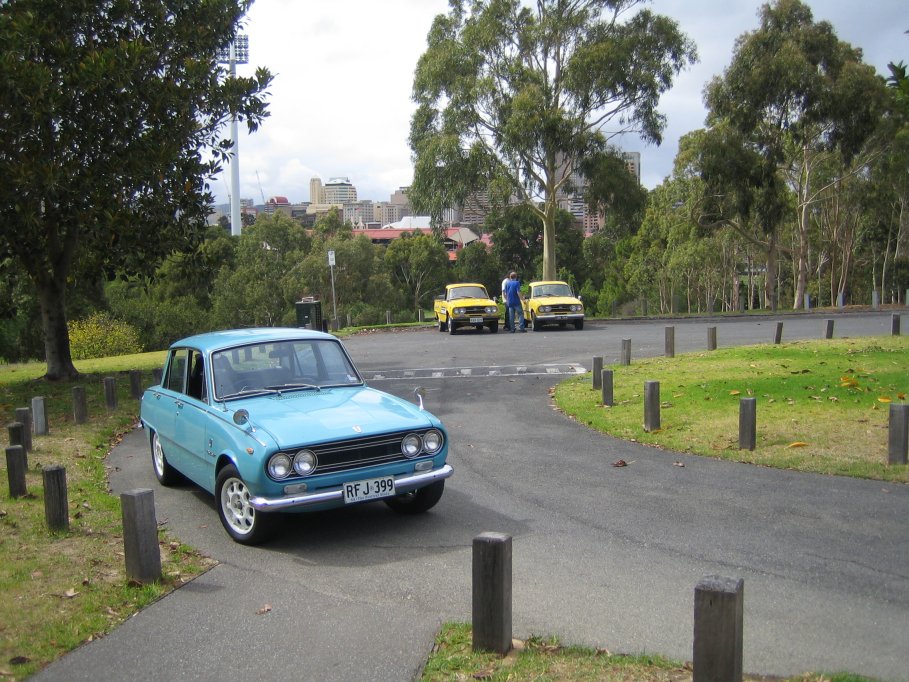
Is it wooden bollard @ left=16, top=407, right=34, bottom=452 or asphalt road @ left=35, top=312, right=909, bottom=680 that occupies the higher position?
wooden bollard @ left=16, top=407, right=34, bottom=452

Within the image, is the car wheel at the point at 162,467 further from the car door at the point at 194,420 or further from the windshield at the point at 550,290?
the windshield at the point at 550,290

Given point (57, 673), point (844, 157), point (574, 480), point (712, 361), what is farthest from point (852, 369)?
point (844, 157)

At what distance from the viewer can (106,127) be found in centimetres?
1528

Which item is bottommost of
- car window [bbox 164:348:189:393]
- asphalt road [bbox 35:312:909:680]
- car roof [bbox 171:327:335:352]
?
asphalt road [bbox 35:312:909:680]

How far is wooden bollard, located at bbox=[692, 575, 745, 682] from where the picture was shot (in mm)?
3580

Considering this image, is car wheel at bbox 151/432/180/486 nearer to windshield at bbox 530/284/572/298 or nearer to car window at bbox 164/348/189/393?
car window at bbox 164/348/189/393

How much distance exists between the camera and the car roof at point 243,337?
7.78 meters

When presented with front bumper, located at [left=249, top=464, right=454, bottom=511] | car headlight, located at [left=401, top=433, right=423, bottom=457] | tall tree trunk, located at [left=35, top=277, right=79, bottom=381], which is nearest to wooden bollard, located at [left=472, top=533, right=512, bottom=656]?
front bumper, located at [left=249, top=464, right=454, bottom=511]

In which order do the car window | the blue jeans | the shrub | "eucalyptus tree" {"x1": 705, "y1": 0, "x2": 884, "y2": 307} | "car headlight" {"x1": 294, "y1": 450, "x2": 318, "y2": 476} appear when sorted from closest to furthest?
"car headlight" {"x1": 294, "y1": 450, "x2": 318, "y2": 476} → the car window → the blue jeans → the shrub → "eucalyptus tree" {"x1": 705, "y1": 0, "x2": 884, "y2": 307}

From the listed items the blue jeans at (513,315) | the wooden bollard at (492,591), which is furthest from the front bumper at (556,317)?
the wooden bollard at (492,591)

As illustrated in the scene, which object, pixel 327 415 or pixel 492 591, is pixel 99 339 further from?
pixel 492 591

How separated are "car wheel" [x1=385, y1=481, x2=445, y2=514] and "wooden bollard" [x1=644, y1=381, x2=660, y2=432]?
438cm

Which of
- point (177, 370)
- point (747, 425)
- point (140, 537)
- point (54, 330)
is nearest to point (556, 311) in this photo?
point (54, 330)

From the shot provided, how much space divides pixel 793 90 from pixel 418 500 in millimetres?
35243
